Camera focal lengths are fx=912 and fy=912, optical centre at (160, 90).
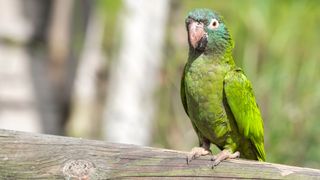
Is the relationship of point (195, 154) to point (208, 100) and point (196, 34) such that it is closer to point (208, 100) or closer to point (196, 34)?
point (208, 100)

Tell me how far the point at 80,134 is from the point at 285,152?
309 cm

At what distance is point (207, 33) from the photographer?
4379 millimetres

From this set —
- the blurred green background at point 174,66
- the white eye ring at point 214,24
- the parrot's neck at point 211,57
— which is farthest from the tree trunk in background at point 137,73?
the white eye ring at point 214,24

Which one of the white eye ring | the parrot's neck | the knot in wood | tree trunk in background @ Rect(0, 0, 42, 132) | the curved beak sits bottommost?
tree trunk in background @ Rect(0, 0, 42, 132)

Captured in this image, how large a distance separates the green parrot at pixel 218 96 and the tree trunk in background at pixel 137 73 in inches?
166

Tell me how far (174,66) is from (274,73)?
1.33 m

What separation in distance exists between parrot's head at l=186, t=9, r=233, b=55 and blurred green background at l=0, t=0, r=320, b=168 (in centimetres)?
300

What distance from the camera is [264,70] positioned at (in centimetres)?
783

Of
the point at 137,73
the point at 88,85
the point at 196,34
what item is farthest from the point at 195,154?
the point at 88,85

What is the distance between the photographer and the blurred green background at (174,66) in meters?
7.58

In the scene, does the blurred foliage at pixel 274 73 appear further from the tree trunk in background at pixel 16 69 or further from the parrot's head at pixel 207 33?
the parrot's head at pixel 207 33

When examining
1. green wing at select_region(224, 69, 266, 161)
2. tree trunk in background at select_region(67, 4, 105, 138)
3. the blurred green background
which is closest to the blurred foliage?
the blurred green background

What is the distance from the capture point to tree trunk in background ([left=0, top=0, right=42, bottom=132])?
11133 mm

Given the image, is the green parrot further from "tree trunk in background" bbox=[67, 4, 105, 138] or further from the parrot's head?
"tree trunk in background" bbox=[67, 4, 105, 138]
